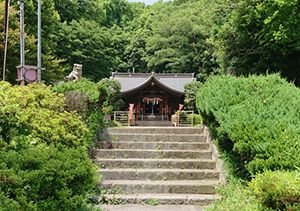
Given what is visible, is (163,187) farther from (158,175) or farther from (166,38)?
(166,38)

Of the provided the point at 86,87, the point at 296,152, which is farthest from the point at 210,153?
the point at 296,152

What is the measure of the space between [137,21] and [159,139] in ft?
122

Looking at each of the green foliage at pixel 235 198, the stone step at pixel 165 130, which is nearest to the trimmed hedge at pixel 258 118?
the green foliage at pixel 235 198

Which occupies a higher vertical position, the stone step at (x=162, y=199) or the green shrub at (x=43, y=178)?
the green shrub at (x=43, y=178)

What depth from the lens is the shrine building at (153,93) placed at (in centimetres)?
2431

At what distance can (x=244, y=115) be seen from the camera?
4793 millimetres

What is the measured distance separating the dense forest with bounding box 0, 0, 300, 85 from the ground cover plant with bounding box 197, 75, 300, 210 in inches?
284

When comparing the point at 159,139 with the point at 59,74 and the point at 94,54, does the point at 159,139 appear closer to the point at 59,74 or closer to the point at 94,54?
the point at 59,74

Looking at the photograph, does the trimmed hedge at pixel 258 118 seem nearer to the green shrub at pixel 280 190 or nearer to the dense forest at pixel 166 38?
the green shrub at pixel 280 190

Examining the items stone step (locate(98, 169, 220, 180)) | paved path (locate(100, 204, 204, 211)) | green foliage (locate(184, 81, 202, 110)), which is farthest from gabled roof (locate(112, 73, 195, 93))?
paved path (locate(100, 204, 204, 211))

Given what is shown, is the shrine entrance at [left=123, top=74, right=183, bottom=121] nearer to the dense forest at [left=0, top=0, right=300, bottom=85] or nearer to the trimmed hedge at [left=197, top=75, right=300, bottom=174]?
the dense forest at [left=0, top=0, right=300, bottom=85]

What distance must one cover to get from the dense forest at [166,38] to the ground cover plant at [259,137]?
7.21 m

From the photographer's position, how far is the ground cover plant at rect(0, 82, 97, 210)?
2.88 metres

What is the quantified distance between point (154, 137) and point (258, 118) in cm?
311
